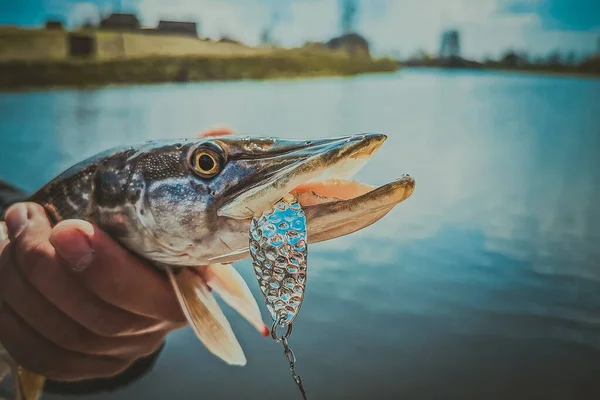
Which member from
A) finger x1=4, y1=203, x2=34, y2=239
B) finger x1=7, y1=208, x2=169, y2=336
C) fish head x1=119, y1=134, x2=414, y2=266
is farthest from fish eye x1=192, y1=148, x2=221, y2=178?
finger x1=4, y1=203, x2=34, y2=239

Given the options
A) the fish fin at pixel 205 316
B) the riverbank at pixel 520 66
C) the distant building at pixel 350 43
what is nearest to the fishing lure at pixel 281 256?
the fish fin at pixel 205 316

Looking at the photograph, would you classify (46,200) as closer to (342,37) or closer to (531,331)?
(531,331)

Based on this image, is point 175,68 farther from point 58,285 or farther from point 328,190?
point 328,190

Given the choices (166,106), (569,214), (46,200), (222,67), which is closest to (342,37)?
(222,67)

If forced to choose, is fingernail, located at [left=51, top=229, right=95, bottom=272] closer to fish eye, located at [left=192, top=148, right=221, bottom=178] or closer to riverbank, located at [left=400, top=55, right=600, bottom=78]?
fish eye, located at [left=192, top=148, right=221, bottom=178]

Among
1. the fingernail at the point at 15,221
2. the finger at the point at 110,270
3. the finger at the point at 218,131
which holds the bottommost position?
the finger at the point at 110,270

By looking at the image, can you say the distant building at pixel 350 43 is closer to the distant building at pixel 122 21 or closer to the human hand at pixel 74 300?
the distant building at pixel 122 21

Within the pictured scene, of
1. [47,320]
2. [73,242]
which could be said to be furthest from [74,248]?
[47,320]
